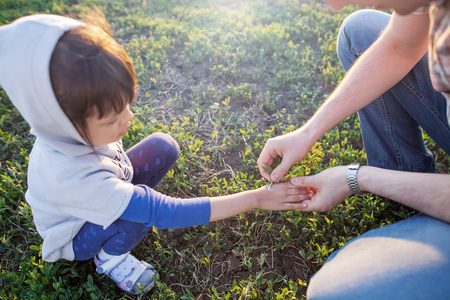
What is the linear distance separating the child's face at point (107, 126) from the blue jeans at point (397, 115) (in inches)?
74.2

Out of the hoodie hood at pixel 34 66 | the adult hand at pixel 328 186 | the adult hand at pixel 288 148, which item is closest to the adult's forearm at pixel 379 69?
the adult hand at pixel 288 148

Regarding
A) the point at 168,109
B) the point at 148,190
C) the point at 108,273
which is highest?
the point at 148,190

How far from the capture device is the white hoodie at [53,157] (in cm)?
158

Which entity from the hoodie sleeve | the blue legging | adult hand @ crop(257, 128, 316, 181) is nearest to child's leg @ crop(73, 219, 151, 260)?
the blue legging

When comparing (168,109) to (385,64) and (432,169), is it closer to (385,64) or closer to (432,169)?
(385,64)

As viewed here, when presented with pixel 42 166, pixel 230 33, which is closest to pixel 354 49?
pixel 42 166

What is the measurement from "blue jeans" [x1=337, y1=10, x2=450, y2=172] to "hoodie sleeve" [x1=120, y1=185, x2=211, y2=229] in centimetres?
152

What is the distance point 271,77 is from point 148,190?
2.83 m

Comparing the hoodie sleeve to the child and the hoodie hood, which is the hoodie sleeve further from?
the hoodie hood

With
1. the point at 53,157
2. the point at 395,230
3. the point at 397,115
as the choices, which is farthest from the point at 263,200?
the point at 53,157

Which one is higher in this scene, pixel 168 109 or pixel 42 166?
pixel 42 166

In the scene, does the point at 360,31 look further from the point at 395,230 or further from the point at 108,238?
the point at 108,238

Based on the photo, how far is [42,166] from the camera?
6.18 ft

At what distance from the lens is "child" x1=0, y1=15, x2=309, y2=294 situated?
1608 mm
